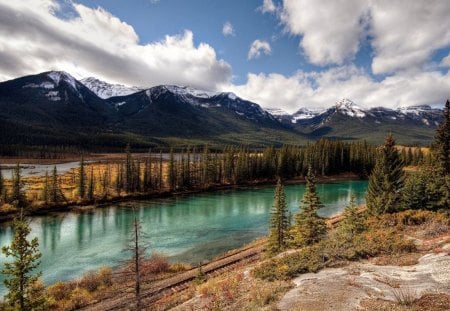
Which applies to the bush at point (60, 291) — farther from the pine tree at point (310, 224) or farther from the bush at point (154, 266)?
the pine tree at point (310, 224)

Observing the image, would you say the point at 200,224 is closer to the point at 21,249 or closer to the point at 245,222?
the point at 245,222

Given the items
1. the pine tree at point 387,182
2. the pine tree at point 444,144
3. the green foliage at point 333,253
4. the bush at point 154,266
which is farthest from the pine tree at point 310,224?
the pine tree at point 444,144

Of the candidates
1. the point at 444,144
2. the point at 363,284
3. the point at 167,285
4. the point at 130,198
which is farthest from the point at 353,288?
the point at 130,198

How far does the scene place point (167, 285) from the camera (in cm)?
3525

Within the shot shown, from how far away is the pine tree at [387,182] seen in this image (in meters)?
42.7

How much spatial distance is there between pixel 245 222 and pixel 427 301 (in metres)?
55.1

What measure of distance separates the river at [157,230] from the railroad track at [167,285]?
21.0ft

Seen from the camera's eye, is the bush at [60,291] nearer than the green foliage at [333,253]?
No

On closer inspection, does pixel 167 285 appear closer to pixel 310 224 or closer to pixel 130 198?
pixel 310 224

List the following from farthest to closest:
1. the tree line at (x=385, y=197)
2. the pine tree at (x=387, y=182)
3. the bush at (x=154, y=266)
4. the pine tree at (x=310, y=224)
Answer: the pine tree at (x=387, y=182), the bush at (x=154, y=266), the tree line at (x=385, y=197), the pine tree at (x=310, y=224)

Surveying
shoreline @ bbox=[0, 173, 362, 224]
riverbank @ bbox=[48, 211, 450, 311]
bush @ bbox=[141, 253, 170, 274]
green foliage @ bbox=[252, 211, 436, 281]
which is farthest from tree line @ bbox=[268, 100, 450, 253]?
shoreline @ bbox=[0, 173, 362, 224]

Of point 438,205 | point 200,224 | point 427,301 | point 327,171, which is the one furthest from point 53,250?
point 327,171

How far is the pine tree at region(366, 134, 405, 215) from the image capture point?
4272cm

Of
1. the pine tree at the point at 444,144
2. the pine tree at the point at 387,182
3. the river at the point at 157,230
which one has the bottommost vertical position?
the river at the point at 157,230
